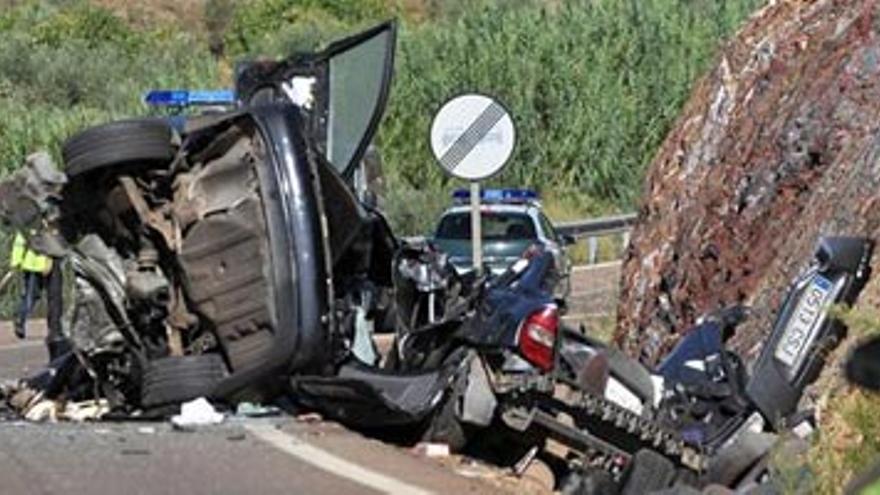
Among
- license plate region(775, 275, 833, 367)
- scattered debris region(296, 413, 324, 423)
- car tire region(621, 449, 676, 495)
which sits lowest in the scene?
scattered debris region(296, 413, 324, 423)

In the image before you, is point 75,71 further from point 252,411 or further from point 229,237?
point 229,237

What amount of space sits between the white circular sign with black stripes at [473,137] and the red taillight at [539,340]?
7705 millimetres

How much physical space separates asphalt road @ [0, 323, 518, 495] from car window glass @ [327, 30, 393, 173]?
1.56 meters

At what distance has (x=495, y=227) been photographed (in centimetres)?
2961

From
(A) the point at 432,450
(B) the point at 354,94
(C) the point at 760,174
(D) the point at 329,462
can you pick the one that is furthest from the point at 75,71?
(D) the point at 329,462

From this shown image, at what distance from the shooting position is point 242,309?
36.1 ft

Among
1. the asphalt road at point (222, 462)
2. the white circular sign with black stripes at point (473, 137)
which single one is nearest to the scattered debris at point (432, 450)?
the asphalt road at point (222, 462)

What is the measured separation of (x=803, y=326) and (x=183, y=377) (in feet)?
11.1

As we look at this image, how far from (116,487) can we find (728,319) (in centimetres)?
342

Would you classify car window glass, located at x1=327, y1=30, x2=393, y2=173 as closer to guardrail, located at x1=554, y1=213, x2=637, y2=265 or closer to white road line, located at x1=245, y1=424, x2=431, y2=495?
white road line, located at x1=245, y1=424, x2=431, y2=495

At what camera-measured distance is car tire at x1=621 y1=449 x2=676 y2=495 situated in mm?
9016

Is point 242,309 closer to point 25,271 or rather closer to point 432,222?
point 25,271

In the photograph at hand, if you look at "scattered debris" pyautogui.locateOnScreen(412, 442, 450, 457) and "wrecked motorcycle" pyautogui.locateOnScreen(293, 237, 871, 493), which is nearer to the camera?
"wrecked motorcycle" pyautogui.locateOnScreen(293, 237, 871, 493)

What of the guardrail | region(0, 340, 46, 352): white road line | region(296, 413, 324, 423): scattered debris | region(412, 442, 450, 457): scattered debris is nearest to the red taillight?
region(412, 442, 450, 457): scattered debris
